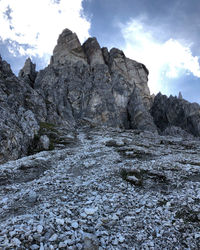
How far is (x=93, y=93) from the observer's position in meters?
99.1

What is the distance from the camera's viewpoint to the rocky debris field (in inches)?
266

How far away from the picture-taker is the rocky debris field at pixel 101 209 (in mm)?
6758

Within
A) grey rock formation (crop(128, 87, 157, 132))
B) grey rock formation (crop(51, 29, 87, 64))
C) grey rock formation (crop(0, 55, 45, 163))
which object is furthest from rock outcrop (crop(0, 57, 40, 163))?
grey rock formation (crop(51, 29, 87, 64))

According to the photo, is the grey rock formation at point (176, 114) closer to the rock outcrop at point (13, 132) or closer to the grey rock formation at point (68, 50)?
the grey rock formation at point (68, 50)

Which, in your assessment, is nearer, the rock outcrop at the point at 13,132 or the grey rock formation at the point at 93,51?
the rock outcrop at the point at 13,132

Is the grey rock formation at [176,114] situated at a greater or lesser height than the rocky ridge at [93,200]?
greater

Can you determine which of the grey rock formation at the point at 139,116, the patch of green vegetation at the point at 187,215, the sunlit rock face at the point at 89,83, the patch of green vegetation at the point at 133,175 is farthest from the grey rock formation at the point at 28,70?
the patch of green vegetation at the point at 187,215

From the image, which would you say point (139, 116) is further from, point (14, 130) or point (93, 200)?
point (93, 200)

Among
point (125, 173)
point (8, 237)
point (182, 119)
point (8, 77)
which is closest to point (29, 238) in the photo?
point (8, 237)

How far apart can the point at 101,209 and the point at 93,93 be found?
93320mm

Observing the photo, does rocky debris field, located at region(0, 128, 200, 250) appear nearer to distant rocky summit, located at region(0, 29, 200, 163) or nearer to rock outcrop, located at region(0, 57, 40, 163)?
rock outcrop, located at region(0, 57, 40, 163)

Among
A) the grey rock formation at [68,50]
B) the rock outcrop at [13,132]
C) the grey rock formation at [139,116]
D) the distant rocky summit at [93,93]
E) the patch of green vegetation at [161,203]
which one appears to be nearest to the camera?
the patch of green vegetation at [161,203]

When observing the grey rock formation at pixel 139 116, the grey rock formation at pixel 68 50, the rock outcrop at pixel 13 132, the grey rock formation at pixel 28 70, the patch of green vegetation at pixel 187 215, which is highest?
the grey rock formation at pixel 68 50

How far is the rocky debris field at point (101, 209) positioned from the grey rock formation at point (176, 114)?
9752cm
